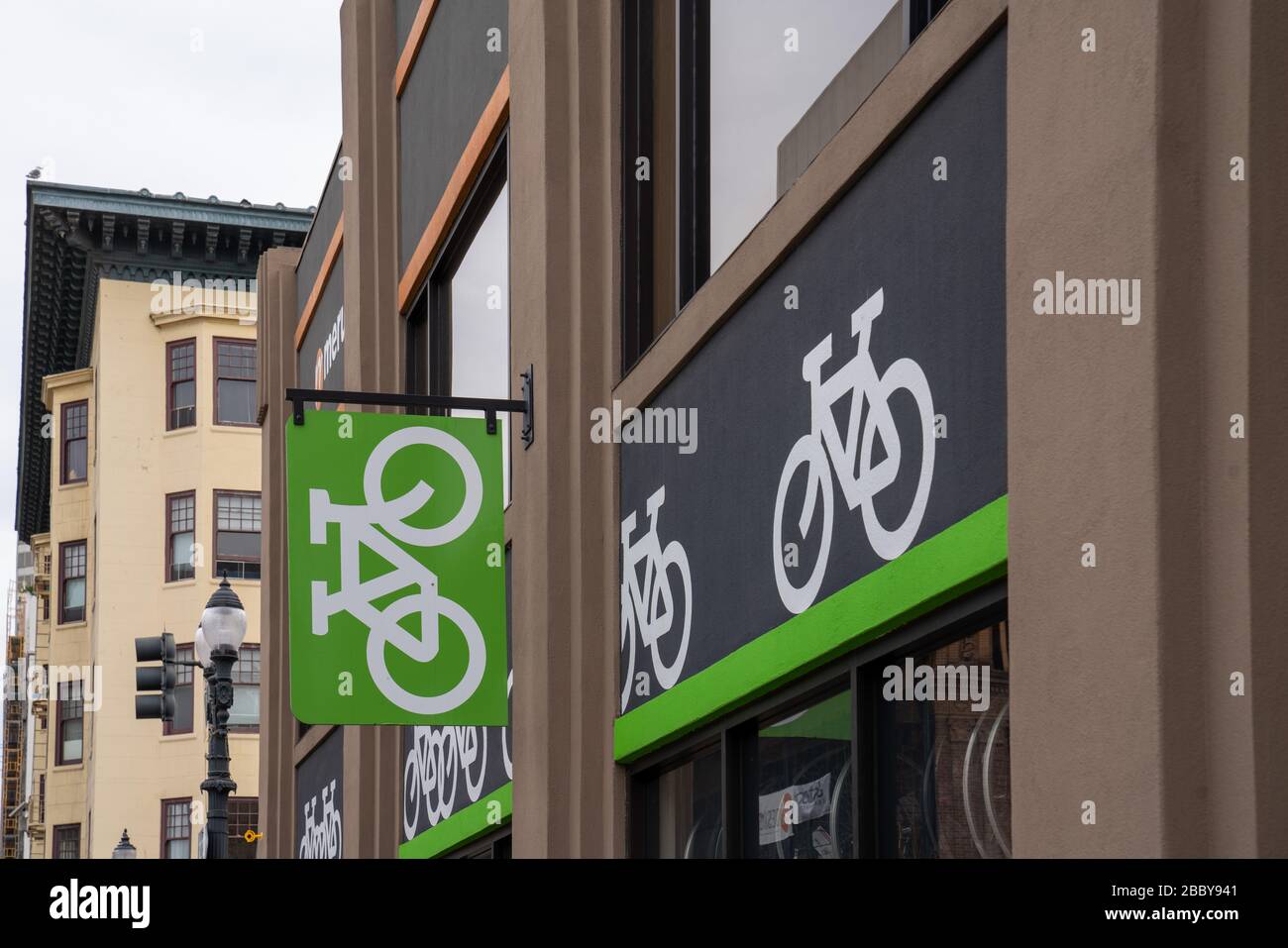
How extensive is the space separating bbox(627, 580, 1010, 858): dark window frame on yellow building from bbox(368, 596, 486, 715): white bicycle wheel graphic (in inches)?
45.5

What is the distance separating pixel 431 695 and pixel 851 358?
4052 mm

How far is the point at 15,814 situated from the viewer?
60.5m

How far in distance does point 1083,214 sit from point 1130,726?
135cm

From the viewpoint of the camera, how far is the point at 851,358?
665 centimetres

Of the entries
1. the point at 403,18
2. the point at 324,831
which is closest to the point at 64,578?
the point at 324,831

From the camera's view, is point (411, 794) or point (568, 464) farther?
point (411, 794)

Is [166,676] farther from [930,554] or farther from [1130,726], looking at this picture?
[1130,726]

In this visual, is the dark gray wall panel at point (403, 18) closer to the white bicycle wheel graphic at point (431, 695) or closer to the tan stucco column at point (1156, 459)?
the white bicycle wheel graphic at point (431, 695)

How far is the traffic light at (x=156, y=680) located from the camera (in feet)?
56.5
